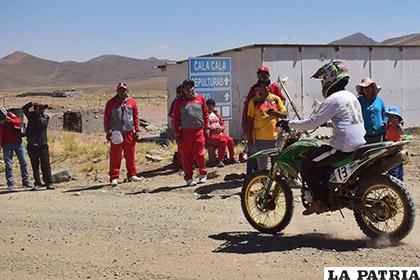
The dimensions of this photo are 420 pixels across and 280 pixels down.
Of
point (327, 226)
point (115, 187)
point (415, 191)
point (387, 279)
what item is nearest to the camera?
point (387, 279)

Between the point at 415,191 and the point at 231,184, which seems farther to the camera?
the point at 231,184

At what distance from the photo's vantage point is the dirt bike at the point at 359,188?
629cm

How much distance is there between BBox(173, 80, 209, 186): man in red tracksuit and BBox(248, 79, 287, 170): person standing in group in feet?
5.02

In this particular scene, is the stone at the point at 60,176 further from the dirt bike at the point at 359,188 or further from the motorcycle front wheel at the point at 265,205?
the dirt bike at the point at 359,188

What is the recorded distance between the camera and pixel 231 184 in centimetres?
1109

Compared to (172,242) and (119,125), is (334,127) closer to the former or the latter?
(172,242)

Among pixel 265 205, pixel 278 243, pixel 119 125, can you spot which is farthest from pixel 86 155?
pixel 278 243

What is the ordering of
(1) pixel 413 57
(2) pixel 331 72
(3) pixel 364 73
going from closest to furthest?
(2) pixel 331 72 → (3) pixel 364 73 → (1) pixel 413 57

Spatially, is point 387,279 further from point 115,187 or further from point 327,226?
point 115,187

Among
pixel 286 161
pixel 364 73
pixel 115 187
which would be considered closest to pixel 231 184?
pixel 115 187

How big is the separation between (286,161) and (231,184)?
4168mm

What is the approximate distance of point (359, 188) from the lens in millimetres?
6484

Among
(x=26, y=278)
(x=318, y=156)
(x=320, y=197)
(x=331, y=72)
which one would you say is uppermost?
(x=331, y=72)

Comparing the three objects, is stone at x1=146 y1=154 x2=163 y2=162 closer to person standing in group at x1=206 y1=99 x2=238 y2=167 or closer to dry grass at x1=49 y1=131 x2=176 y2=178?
dry grass at x1=49 y1=131 x2=176 y2=178
